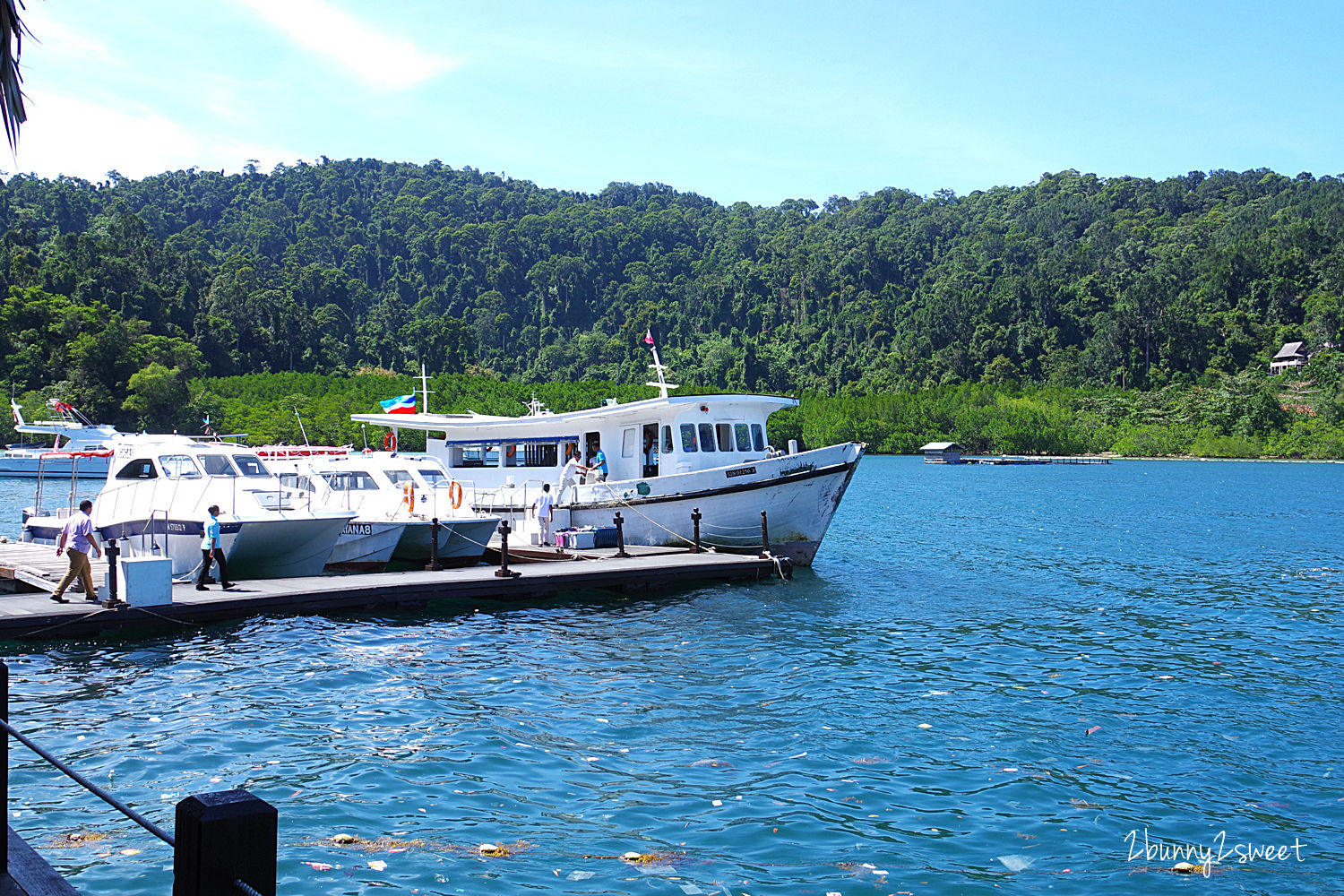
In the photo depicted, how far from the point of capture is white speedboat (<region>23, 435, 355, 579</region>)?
20.6m

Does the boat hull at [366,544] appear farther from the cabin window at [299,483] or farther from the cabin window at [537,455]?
the cabin window at [537,455]

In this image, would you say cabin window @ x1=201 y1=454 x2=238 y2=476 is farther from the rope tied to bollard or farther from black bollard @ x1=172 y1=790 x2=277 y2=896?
black bollard @ x1=172 y1=790 x2=277 y2=896

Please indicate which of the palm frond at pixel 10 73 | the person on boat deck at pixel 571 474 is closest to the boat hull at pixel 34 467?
the person on boat deck at pixel 571 474

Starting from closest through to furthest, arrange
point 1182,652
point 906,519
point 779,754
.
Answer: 1. point 779,754
2. point 1182,652
3. point 906,519

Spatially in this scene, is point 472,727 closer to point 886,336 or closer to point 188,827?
point 188,827

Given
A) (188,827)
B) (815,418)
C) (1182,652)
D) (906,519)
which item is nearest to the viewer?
(188,827)

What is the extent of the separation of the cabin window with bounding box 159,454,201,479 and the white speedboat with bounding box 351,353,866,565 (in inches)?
232

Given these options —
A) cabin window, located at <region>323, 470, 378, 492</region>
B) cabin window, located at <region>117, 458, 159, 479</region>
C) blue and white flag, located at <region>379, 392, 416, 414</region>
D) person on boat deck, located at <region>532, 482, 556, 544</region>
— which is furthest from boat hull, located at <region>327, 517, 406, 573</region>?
blue and white flag, located at <region>379, 392, 416, 414</region>

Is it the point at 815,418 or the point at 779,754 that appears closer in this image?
the point at 779,754

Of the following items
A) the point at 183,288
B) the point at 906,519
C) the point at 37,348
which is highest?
the point at 183,288

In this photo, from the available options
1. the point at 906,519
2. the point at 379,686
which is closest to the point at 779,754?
the point at 379,686

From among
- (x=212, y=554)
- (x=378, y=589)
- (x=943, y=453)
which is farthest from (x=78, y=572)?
(x=943, y=453)

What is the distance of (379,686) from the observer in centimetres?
1431

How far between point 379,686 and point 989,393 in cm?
12238
